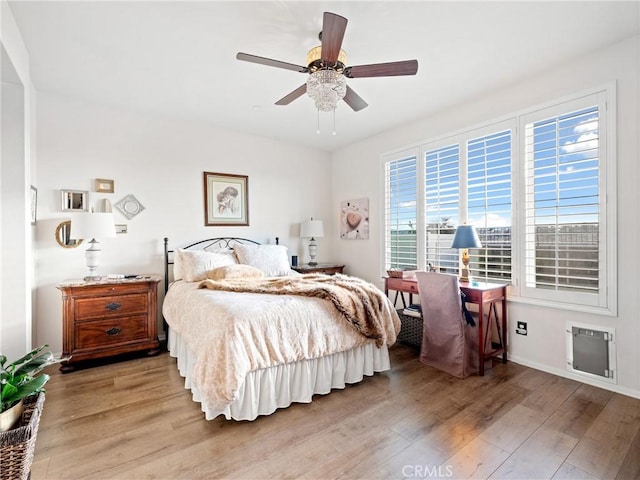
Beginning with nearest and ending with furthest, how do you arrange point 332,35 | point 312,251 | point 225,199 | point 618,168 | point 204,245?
point 332,35 → point 618,168 → point 204,245 → point 225,199 → point 312,251

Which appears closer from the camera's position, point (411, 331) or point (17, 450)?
point (17, 450)

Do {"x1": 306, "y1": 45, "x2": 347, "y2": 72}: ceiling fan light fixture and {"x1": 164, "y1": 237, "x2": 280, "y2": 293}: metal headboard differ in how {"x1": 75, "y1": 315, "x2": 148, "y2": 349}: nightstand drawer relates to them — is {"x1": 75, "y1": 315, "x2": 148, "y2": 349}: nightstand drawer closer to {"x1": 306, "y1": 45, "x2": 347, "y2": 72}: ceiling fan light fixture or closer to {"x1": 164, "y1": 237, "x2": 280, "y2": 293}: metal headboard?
{"x1": 164, "y1": 237, "x2": 280, "y2": 293}: metal headboard

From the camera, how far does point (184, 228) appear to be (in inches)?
159

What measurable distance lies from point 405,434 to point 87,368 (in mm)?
2900

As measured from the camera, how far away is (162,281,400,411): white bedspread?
1.96m

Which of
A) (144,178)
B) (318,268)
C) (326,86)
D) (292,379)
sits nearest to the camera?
→ (326,86)

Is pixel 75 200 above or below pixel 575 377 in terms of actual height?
above

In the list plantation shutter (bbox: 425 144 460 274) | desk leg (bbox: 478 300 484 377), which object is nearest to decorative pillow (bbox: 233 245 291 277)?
plantation shutter (bbox: 425 144 460 274)

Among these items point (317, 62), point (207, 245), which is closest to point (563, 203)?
point (317, 62)

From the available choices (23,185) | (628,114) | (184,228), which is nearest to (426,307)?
(628,114)

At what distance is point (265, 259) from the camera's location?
3871 mm

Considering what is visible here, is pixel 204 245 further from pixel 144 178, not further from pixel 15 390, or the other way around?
pixel 15 390

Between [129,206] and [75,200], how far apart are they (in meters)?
0.50

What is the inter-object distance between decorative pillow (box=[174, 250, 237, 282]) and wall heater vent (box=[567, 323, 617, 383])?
3.39 meters
